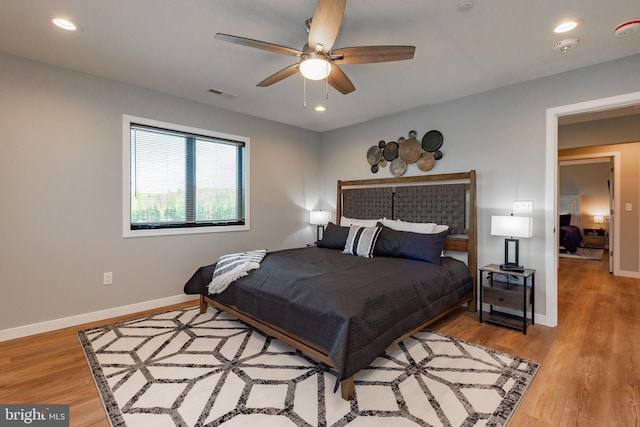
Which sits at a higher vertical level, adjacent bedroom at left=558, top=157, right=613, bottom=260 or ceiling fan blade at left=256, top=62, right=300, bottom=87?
ceiling fan blade at left=256, top=62, right=300, bottom=87

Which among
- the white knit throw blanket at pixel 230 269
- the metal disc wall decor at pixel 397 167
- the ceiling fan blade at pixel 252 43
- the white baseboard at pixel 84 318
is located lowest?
the white baseboard at pixel 84 318

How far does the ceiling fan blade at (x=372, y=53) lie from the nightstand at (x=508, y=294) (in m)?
2.35

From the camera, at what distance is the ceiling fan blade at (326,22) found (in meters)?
1.69

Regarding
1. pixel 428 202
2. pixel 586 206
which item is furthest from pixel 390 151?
pixel 586 206

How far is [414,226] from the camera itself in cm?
379

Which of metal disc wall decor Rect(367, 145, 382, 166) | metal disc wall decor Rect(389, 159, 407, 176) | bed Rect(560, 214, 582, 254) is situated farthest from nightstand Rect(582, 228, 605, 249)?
metal disc wall decor Rect(367, 145, 382, 166)

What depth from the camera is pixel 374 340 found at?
6.82ft

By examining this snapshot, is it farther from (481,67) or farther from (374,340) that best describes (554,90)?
(374,340)

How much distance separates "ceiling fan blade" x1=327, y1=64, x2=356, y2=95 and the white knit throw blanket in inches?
73.0

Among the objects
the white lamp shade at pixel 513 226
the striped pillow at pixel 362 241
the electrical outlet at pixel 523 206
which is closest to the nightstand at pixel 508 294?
the white lamp shade at pixel 513 226

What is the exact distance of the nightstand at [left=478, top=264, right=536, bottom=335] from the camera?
296 cm

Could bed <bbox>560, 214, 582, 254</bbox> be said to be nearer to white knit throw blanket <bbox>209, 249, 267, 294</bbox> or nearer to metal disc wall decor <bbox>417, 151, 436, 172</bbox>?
metal disc wall decor <bbox>417, 151, 436, 172</bbox>

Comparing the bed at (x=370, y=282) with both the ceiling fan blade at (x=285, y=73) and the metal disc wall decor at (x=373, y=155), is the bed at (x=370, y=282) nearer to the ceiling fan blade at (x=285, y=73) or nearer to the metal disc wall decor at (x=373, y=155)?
the metal disc wall decor at (x=373, y=155)

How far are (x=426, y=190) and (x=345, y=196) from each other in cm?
143
